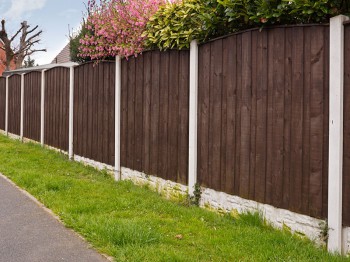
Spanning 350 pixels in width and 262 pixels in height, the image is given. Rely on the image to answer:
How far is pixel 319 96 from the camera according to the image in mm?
4695

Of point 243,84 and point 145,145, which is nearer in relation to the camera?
point 243,84

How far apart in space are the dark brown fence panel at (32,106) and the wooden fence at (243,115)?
5236 millimetres

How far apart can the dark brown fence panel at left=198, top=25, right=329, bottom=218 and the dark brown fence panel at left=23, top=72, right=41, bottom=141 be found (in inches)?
334

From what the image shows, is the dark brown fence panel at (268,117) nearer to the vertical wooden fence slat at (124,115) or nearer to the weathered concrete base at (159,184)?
the weathered concrete base at (159,184)

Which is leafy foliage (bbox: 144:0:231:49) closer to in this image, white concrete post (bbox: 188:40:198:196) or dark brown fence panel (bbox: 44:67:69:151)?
white concrete post (bbox: 188:40:198:196)

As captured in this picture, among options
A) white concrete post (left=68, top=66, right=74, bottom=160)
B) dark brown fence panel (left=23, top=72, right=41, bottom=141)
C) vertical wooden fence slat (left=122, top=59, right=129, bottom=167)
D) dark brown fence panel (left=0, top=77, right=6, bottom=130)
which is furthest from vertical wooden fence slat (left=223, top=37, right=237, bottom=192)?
dark brown fence panel (left=0, top=77, right=6, bottom=130)

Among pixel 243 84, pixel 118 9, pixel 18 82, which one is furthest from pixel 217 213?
pixel 18 82

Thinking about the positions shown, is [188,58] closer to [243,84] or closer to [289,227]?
[243,84]

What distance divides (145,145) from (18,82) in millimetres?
9502

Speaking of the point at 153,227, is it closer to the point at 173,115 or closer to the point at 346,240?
the point at 346,240

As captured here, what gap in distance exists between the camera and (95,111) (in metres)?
9.70

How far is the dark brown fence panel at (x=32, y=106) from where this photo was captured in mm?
13891

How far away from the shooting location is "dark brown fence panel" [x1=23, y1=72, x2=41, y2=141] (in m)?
13.9

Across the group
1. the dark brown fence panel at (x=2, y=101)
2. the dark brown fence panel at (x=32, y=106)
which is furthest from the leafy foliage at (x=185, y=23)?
the dark brown fence panel at (x=2, y=101)
